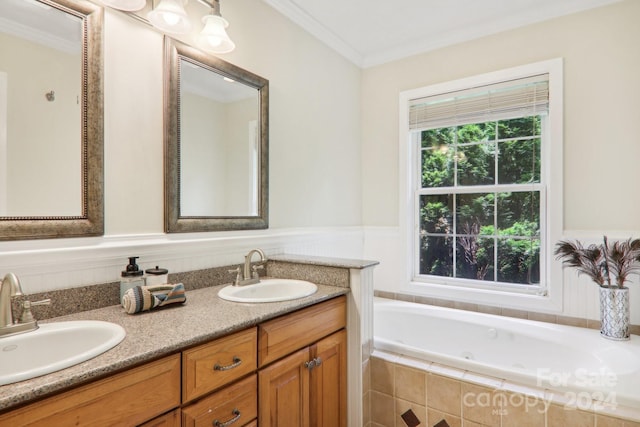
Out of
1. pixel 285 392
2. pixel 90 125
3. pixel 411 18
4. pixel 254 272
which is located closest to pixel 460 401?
pixel 285 392

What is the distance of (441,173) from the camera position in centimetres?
285

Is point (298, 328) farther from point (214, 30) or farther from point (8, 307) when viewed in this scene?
point (214, 30)

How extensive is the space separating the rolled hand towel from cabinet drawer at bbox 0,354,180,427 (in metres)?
0.35

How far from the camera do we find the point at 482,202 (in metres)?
2.68

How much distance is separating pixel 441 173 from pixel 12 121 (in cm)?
264

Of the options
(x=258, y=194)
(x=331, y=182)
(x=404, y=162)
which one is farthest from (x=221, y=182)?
(x=404, y=162)

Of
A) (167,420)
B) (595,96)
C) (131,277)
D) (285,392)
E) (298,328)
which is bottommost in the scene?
(285,392)

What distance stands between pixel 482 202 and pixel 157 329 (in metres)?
2.41

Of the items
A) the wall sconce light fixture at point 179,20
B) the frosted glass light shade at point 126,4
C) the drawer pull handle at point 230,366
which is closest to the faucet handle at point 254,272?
the drawer pull handle at point 230,366

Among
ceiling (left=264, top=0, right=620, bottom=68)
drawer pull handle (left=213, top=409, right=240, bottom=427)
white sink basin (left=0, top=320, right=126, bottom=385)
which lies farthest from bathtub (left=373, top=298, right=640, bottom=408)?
ceiling (left=264, top=0, right=620, bottom=68)

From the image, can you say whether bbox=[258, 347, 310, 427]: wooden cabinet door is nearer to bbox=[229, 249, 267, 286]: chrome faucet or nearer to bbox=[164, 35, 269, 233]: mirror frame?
bbox=[229, 249, 267, 286]: chrome faucet

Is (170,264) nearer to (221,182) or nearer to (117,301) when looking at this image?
(117,301)

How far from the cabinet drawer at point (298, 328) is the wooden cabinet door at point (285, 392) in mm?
43

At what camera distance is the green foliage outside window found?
2494 mm
